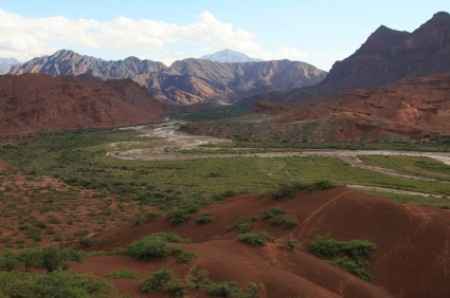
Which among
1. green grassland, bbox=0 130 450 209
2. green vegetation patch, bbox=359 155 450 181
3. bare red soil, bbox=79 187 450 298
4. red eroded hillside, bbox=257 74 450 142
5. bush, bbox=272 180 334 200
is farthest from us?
red eroded hillside, bbox=257 74 450 142

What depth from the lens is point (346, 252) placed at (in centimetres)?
1370

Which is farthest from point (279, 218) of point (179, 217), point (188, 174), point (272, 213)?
point (188, 174)

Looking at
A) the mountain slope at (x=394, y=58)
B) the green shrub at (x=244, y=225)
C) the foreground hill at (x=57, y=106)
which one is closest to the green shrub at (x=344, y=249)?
the green shrub at (x=244, y=225)

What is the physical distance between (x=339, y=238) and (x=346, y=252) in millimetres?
1131

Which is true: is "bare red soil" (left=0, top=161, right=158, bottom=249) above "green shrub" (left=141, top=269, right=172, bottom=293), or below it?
below

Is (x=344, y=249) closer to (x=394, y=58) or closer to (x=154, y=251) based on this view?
(x=154, y=251)

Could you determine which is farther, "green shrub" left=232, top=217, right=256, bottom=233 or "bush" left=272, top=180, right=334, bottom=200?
"bush" left=272, top=180, right=334, bottom=200

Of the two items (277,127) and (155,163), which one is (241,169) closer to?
(155,163)

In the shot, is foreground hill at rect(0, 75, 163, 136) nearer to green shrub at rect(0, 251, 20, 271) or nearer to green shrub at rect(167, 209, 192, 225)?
green shrub at rect(167, 209, 192, 225)

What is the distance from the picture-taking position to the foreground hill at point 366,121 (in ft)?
250

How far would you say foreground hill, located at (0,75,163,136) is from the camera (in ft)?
359

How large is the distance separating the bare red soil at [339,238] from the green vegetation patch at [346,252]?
274mm

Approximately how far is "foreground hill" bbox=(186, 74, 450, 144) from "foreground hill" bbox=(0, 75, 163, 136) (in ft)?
116

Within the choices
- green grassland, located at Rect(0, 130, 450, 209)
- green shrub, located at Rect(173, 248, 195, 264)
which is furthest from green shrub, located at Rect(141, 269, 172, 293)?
green grassland, located at Rect(0, 130, 450, 209)
